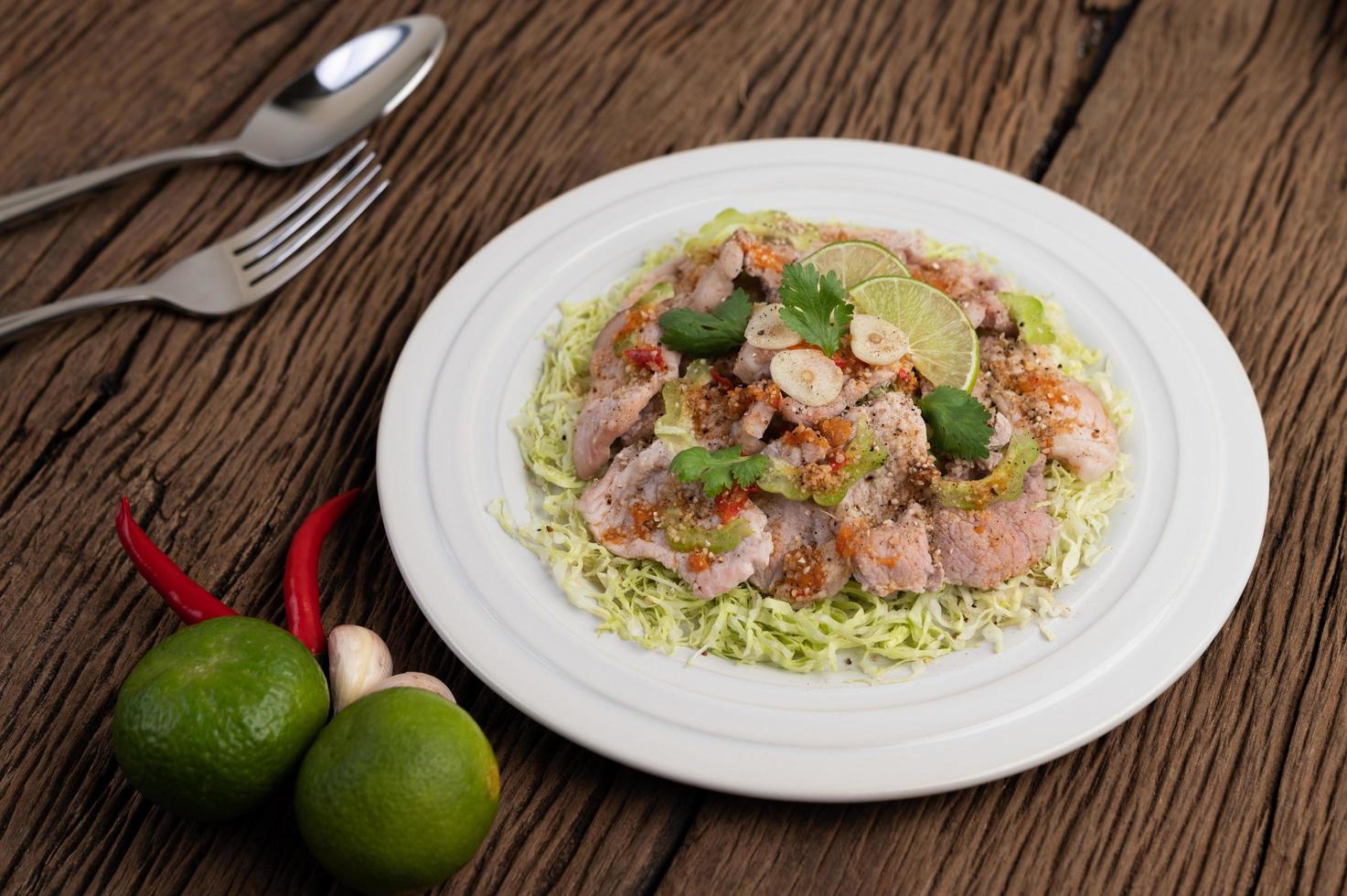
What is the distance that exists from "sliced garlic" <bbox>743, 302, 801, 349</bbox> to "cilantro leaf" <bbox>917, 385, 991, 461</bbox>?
0.52 metres

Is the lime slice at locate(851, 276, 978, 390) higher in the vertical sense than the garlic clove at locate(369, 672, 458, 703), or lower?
lower

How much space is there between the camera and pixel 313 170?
593 cm

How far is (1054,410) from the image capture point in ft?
13.6

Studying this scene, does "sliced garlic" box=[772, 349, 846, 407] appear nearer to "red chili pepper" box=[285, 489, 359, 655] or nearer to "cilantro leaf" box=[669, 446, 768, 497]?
"cilantro leaf" box=[669, 446, 768, 497]

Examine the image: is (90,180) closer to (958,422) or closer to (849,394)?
(849,394)

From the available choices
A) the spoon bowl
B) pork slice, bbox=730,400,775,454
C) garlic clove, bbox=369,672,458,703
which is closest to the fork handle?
the spoon bowl

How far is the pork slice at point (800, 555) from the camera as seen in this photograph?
3.83 metres

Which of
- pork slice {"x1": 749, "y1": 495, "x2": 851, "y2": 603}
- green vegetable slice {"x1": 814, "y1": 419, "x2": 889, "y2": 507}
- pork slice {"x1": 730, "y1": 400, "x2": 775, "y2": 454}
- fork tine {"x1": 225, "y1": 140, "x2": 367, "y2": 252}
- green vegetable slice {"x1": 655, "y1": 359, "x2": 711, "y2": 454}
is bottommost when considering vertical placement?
pork slice {"x1": 749, "y1": 495, "x2": 851, "y2": 603}

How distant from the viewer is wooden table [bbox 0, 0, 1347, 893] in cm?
354

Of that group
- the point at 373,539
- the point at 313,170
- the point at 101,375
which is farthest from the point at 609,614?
the point at 313,170

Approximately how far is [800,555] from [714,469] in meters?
0.41

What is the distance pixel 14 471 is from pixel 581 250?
8.12ft

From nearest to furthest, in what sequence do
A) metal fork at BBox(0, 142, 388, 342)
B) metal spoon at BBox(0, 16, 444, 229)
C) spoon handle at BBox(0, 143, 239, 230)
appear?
metal fork at BBox(0, 142, 388, 342) → spoon handle at BBox(0, 143, 239, 230) → metal spoon at BBox(0, 16, 444, 229)

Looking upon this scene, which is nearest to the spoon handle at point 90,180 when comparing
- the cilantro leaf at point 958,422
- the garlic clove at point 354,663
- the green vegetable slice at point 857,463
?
the garlic clove at point 354,663
